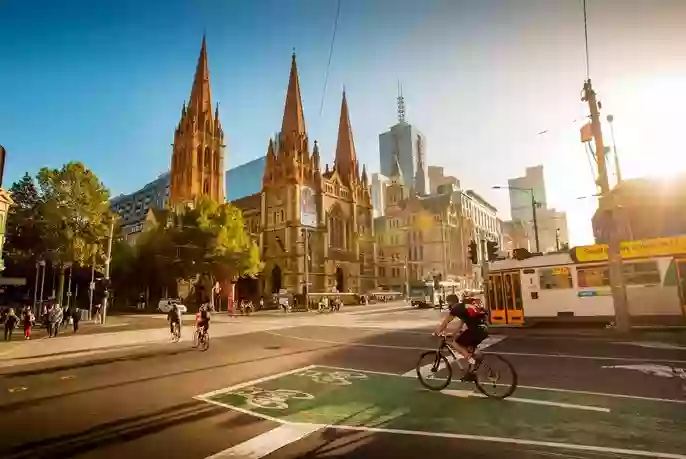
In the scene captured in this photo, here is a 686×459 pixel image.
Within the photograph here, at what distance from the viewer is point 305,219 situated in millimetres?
68500

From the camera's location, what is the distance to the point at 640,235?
22391mm

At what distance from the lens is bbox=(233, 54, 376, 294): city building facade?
66.6 metres

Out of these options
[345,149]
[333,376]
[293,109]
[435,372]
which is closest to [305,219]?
[293,109]

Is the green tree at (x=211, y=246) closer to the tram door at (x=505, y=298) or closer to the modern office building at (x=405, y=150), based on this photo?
the tram door at (x=505, y=298)

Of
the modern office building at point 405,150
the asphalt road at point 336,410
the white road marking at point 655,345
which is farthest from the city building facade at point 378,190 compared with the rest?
the asphalt road at point 336,410

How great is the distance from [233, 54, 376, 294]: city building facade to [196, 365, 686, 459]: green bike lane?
5554 cm

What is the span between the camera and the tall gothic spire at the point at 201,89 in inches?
2970

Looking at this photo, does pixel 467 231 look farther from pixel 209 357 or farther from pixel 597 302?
pixel 209 357

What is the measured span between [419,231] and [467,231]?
17259mm

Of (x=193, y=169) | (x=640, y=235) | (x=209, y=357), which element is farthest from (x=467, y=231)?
(x=209, y=357)

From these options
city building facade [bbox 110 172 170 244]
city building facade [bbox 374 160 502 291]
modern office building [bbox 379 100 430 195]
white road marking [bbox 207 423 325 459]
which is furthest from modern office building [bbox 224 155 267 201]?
white road marking [bbox 207 423 325 459]

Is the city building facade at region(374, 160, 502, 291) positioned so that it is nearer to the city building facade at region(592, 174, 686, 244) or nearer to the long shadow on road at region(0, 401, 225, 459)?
the city building facade at region(592, 174, 686, 244)

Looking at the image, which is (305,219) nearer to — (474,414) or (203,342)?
(203,342)

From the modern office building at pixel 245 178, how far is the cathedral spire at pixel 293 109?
53757mm
